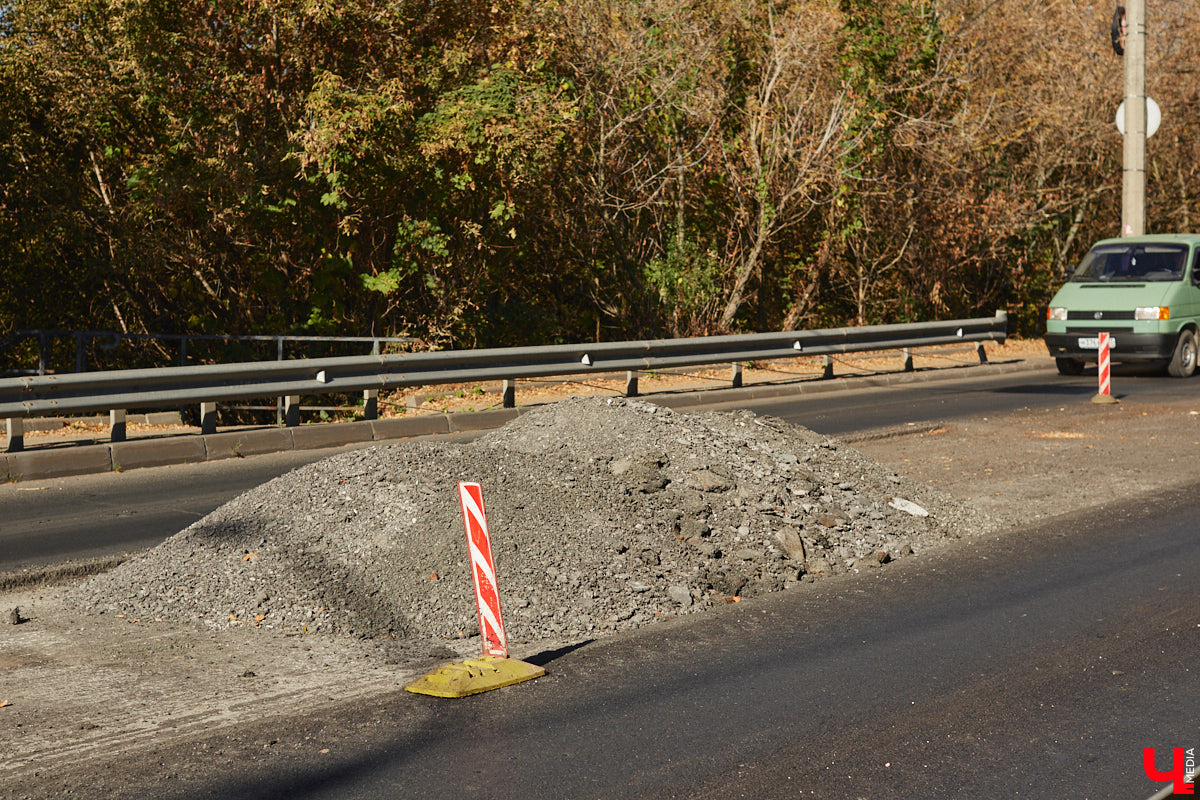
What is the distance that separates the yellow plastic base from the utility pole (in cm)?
2003

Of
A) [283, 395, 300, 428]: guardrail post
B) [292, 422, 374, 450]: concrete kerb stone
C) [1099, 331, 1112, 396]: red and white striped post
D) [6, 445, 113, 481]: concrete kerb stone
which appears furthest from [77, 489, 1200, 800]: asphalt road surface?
[1099, 331, 1112, 396]: red and white striped post

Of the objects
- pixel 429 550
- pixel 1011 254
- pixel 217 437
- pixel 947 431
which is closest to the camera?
pixel 429 550

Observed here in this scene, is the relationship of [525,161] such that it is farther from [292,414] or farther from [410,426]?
[292,414]

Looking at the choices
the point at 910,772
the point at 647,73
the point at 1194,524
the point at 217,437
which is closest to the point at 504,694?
the point at 910,772

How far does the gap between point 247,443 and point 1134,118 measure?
57.5ft

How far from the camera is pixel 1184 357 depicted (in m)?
18.7

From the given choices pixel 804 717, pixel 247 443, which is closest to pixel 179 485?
pixel 247 443

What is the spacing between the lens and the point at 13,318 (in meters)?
19.5

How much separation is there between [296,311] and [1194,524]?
14103 mm

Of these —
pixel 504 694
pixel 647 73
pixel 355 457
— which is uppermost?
pixel 647 73

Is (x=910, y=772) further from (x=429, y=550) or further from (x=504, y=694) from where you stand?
(x=429, y=550)

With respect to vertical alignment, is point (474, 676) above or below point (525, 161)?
below

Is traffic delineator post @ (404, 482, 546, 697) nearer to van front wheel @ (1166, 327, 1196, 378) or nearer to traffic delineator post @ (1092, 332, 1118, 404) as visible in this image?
traffic delineator post @ (1092, 332, 1118, 404)

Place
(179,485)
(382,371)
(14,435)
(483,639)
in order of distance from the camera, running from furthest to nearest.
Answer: (382,371) → (14,435) → (179,485) → (483,639)
